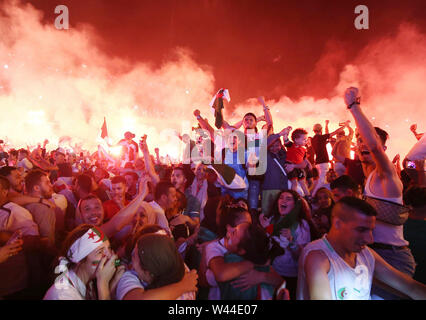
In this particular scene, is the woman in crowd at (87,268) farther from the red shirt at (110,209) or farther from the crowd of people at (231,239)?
the red shirt at (110,209)

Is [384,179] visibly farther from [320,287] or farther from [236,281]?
[236,281]

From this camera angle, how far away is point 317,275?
157 centimetres

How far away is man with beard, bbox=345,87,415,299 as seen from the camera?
6.34ft

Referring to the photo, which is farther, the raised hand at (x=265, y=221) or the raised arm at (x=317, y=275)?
the raised hand at (x=265, y=221)

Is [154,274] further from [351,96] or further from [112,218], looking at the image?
[351,96]

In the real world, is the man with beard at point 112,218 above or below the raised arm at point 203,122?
below

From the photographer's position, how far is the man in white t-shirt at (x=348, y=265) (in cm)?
161

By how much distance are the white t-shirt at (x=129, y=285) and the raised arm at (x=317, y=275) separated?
0.88 meters

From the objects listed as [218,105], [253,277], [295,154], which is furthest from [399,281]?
[218,105]

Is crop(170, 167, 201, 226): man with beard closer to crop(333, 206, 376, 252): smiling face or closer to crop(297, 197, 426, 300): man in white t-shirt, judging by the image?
crop(297, 197, 426, 300): man in white t-shirt

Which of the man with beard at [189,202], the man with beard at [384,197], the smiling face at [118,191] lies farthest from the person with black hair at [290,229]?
the smiling face at [118,191]

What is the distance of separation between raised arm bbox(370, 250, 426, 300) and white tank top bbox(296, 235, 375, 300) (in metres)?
0.10
